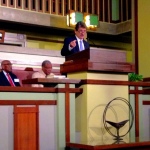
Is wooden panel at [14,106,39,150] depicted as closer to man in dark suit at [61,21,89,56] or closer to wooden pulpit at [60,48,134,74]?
wooden pulpit at [60,48,134,74]

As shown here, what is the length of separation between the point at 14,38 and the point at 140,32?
248 cm

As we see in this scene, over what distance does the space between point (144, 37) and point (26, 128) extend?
3878mm

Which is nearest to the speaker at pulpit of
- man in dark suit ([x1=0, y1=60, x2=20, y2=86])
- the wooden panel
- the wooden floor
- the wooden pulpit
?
the wooden pulpit

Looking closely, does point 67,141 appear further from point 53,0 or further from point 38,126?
point 53,0

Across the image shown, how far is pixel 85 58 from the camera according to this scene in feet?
10.7

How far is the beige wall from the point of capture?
6285 mm

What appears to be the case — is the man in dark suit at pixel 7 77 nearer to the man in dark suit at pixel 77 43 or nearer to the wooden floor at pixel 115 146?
the man in dark suit at pixel 77 43

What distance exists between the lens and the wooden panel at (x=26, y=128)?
285cm

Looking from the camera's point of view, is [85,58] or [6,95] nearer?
[6,95]

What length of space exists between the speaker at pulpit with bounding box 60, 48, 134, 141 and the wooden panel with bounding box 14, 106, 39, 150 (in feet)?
1.46

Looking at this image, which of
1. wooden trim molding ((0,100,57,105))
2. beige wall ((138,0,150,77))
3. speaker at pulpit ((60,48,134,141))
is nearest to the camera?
wooden trim molding ((0,100,57,105))

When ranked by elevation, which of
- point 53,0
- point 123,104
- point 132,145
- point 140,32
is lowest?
point 132,145

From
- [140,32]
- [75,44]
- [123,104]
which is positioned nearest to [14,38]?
[140,32]

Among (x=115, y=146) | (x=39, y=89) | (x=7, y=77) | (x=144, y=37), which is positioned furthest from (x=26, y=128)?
(x=144, y=37)
